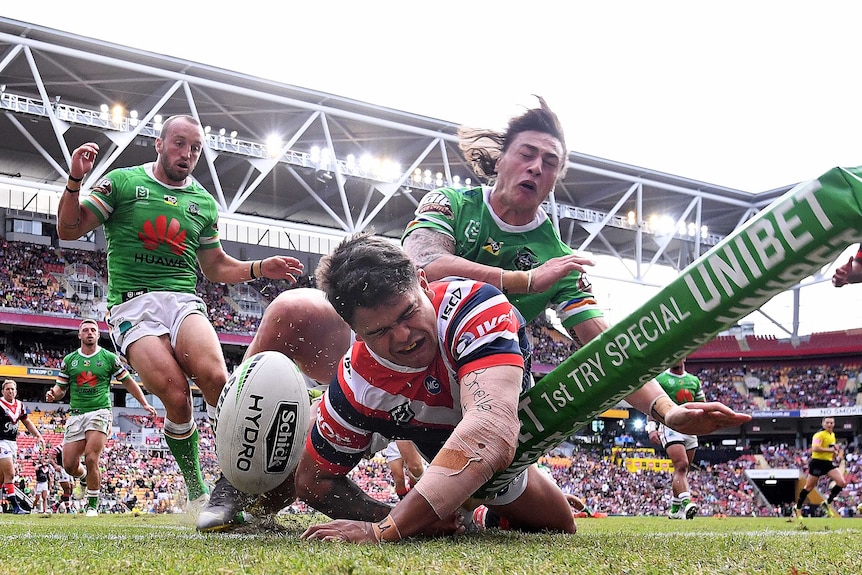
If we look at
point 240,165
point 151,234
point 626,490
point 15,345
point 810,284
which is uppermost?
point 240,165

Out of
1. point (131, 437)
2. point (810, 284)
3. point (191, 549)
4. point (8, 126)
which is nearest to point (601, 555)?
point (191, 549)

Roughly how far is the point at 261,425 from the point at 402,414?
63 cm

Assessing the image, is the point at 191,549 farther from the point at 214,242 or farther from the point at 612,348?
the point at 214,242

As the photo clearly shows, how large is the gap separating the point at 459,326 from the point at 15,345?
104 feet

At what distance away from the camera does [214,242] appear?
21.5 feet

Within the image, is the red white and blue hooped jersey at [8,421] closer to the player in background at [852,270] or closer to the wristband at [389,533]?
the wristband at [389,533]

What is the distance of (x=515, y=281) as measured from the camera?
13.6ft

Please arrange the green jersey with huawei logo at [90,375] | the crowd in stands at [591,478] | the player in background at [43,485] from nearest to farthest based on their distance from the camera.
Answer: the green jersey with huawei logo at [90,375] → the player in background at [43,485] → the crowd in stands at [591,478]

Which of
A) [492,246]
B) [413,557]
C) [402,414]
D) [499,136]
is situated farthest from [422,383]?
[499,136]

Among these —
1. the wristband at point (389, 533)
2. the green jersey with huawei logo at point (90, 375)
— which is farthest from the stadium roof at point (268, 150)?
the wristband at point (389, 533)

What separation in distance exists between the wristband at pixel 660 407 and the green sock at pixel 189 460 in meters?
3.29

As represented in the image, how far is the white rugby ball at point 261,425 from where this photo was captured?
3.54m

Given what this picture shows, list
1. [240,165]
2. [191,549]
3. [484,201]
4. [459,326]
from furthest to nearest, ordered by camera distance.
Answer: [240,165], [484,201], [459,326], [191,549]

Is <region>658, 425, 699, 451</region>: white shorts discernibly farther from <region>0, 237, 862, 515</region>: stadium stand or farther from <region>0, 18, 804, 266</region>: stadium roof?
<region>0, 18, 804, 266</region>: stadium roof
